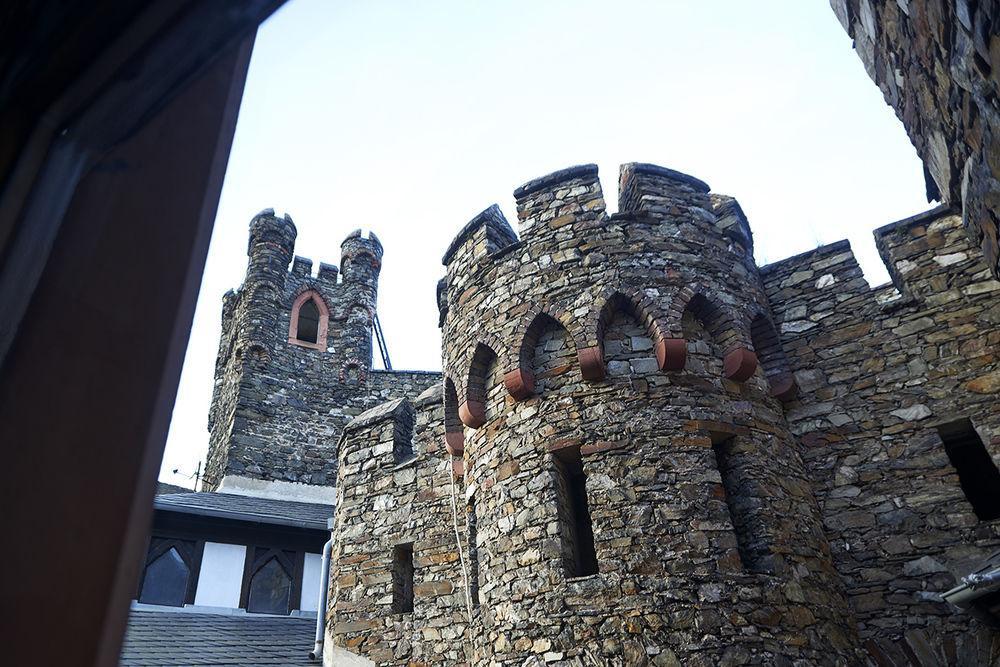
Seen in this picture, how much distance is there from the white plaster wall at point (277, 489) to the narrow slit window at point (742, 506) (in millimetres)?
9550

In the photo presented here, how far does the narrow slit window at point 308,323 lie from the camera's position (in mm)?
16781

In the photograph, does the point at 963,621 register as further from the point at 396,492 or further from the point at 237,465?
the point at 237,465

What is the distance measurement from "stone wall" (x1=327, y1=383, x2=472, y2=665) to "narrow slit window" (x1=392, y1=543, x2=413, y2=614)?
2 cm

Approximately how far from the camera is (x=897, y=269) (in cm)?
679

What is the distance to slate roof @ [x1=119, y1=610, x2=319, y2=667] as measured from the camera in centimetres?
690

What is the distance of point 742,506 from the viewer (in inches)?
206

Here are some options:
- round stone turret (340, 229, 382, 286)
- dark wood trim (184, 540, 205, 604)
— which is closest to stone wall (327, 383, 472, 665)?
dark wood trim (184, 540, 205, 604)

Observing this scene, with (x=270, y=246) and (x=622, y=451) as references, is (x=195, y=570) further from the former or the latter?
(x=270, y=246)

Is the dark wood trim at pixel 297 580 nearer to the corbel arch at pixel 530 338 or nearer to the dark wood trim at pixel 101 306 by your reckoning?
the corbel arch at pixel 530 338

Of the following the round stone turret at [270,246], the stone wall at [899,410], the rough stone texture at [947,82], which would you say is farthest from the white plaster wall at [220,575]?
the round stone turret at [270,246]

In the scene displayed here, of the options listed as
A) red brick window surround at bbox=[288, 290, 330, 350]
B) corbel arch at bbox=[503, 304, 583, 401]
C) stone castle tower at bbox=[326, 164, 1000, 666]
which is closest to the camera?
stone castle tower at bbox=[326, 164, 1000, 666]

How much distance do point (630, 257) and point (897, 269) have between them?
9.05 feet

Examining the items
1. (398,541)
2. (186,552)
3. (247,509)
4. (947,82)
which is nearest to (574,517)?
(398,541)

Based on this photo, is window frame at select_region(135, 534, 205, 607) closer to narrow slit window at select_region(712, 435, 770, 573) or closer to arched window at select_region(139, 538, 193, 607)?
arched window at select_region(139, 538, 193, 607)
